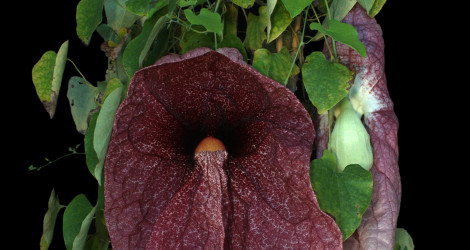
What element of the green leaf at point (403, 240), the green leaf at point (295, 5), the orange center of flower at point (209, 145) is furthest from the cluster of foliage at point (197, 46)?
the green leaf at point (403, 240)

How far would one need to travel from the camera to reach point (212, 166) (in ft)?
5.15

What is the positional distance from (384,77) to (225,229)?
44 cm

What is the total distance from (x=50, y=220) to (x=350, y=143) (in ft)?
2.16

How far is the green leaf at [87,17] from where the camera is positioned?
1.58m

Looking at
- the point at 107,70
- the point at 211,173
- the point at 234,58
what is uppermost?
the point at 234,58

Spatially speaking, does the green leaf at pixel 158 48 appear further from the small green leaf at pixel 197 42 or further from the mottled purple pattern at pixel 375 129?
the mottled purple pattern at pixel 375 129

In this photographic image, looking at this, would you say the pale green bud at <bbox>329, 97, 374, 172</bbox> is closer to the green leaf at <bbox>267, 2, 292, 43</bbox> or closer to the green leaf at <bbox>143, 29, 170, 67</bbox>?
the green leaf at <bbox>267, 2, 292, 43</bbox>

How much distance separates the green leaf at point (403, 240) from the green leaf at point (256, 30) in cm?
54

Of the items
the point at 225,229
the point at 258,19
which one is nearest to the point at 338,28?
the point at 258,19

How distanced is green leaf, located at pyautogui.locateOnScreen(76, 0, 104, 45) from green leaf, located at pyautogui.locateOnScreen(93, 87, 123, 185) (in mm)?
142

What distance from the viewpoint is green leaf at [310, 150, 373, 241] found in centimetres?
151

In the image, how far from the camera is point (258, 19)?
1612mm

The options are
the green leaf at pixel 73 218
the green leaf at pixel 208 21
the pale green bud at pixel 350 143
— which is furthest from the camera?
the green leaf at pixel 73 218

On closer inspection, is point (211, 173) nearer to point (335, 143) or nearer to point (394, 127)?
point (335, 143)
